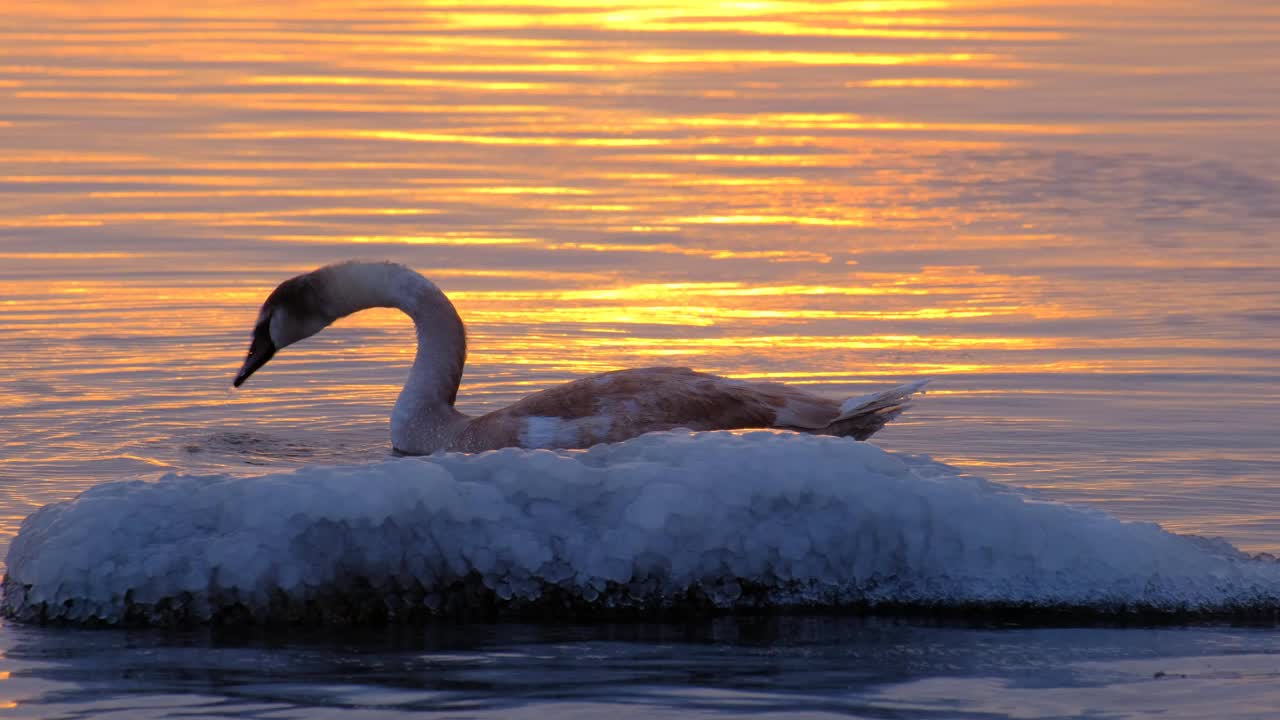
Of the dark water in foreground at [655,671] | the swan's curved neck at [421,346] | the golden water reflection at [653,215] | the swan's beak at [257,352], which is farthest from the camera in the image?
the golden water reflection at [653,215]

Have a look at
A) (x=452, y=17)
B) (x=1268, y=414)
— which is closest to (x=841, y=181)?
(x=1268, y=414)

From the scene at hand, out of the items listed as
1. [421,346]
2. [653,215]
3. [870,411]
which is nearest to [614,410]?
[870,411]

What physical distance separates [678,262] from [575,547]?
687 centimetres

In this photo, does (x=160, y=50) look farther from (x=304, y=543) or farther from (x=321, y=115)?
(x=304, y=543)

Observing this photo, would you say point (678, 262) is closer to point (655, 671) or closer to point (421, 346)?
point (421, 346)

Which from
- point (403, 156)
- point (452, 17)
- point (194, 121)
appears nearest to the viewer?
point (403, 156)

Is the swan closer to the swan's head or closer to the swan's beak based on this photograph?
the swan's head

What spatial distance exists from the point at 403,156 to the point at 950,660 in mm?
11491

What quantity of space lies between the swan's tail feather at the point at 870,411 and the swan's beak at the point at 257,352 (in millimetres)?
2580

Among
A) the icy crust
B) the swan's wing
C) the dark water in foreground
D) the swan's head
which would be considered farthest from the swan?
the dark water in foreground

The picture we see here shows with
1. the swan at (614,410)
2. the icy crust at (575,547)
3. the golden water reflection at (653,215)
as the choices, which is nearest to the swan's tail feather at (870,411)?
the swan at (614,410)

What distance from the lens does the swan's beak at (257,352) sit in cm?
1026

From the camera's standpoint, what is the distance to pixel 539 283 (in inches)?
498

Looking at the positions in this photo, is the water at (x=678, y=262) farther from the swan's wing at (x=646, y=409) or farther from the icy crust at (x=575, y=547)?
the swan's wing at (x=646, y=409)
